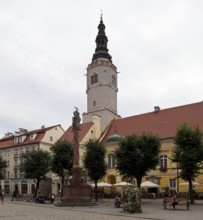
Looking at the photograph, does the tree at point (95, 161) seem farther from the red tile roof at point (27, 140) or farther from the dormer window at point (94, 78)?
the dormer window at point (94, 78)

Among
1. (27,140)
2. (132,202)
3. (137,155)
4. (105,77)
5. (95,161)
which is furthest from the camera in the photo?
(105,77)

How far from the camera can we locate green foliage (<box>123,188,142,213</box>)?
2567cm

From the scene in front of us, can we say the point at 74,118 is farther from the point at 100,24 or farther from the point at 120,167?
the point at 100,24

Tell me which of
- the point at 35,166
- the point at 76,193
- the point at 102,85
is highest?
the point at 102,85

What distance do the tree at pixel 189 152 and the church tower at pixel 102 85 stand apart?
114ft

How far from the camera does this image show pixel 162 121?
5700 cm

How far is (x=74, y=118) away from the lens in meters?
37.1

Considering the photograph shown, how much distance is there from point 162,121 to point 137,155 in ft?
57.0

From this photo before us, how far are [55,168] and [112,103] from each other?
1129 inches

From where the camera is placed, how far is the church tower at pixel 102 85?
73812mm

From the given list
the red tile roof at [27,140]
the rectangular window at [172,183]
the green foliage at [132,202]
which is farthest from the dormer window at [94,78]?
the green foliage at [132,202]

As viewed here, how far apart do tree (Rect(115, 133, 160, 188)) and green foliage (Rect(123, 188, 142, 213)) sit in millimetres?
14267

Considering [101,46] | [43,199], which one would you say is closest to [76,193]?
[43,199]

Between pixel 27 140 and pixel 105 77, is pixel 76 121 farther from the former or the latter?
pixel 27 140
